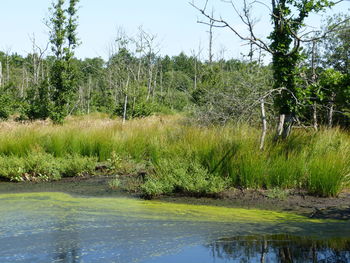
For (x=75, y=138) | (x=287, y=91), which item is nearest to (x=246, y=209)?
(x=287, y=91)

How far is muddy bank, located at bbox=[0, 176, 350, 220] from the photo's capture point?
7.00 meters

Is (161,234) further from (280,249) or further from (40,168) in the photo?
(40,168)

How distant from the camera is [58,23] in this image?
2430 centimetres

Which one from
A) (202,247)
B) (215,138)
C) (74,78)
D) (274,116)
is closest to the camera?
(202,247)

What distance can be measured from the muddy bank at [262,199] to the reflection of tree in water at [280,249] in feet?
4.58

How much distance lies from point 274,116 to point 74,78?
15204 mm

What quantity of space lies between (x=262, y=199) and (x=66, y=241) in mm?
3504

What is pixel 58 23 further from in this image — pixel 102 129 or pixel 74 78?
pixel 102 129

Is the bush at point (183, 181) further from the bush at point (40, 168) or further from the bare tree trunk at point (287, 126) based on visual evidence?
the bush at point (40, 168)

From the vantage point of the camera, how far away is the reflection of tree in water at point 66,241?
197 inches

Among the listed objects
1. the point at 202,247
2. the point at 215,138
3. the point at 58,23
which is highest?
the point at 58,23

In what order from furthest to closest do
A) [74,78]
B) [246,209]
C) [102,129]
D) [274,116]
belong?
1. [74,78]
2. [102,129]
3. [274,116]
4. [246,209]

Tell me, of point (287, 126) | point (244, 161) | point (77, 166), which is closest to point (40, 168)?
point (77, 166)

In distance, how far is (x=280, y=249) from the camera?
5176mm
